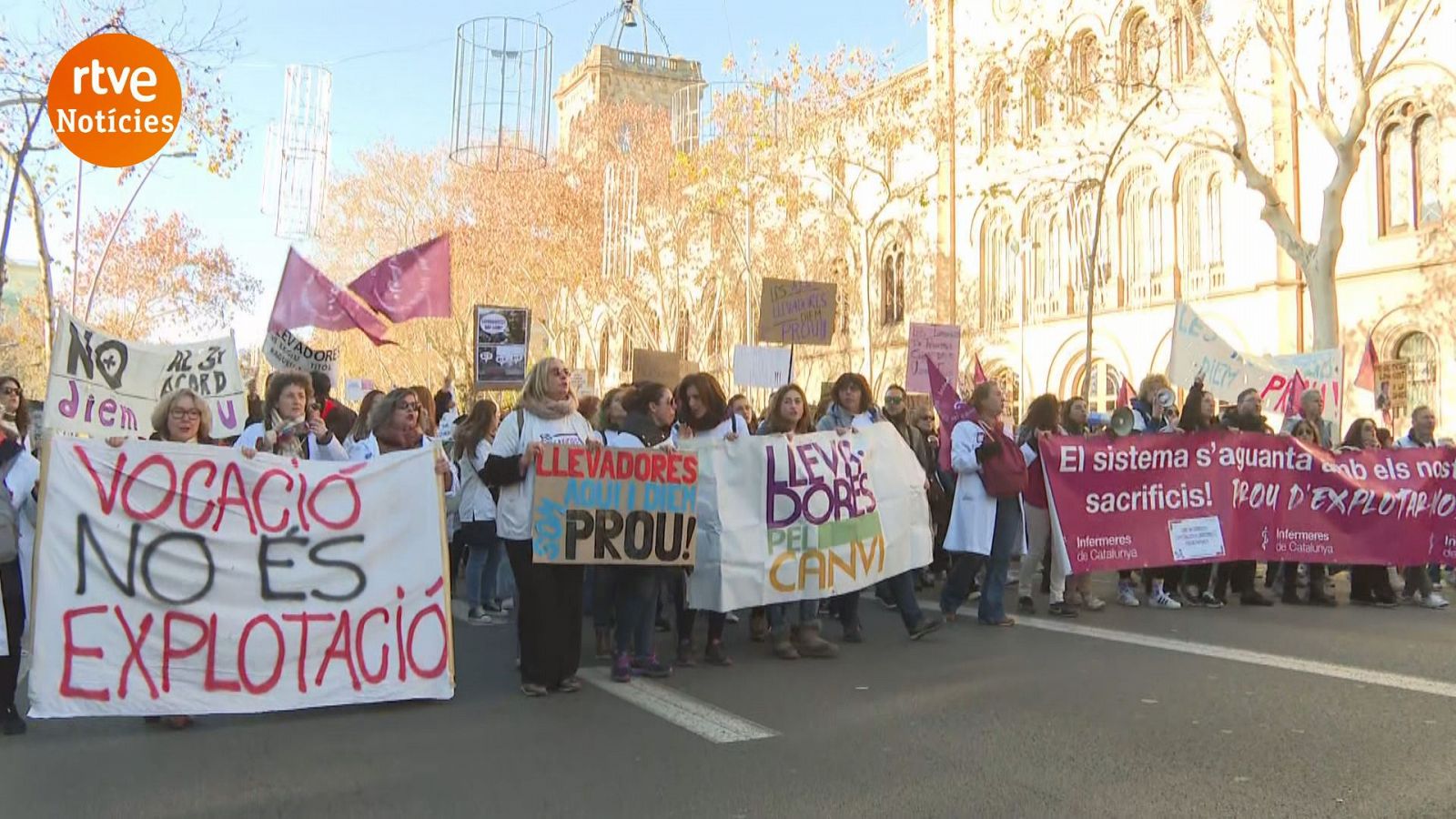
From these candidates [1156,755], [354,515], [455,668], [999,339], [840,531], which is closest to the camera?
[1156,755]

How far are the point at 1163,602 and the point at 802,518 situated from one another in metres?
3.92

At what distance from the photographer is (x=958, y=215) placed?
120 feet

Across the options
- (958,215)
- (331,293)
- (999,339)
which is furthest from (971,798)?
(958,215)

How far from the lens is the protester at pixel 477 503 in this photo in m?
9.14

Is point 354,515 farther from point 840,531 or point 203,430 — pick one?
point 840,531

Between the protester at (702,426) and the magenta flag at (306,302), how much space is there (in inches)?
274

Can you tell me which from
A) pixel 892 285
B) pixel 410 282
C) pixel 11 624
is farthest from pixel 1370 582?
pixel 892 285

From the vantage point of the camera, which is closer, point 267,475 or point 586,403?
point 267,475

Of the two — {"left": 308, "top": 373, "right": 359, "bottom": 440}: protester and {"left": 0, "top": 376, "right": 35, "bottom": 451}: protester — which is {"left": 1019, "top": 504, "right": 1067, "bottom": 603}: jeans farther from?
{"left": 0, "top": 376, "right": 35, "bottom": 451}: protester

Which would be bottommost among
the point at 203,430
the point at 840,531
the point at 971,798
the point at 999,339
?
the point at 971,798

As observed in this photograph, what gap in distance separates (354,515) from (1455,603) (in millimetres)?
9440

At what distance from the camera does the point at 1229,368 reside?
15312 mm

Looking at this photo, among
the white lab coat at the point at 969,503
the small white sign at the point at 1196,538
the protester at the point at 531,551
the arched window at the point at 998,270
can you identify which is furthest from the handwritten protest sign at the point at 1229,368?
the arched window at the point at 998,270

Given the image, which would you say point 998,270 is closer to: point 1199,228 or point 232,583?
point 1199,228
